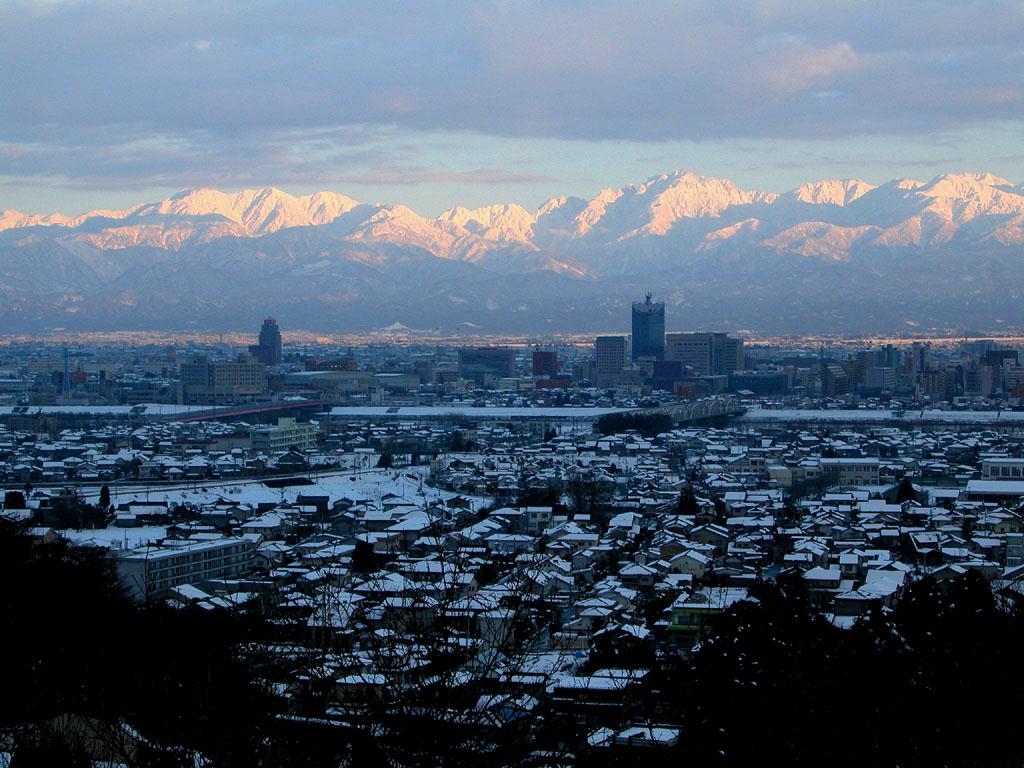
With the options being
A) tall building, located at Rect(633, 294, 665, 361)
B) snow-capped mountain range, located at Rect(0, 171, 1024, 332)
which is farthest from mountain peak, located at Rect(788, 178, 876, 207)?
tall building, located at Rect(633, 294, 665, 361)

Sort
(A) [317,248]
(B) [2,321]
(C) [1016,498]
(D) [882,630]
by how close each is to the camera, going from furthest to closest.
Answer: (A) [317,248]
(B) [2,321]
(C) [1016,498]
(D) [882,630]

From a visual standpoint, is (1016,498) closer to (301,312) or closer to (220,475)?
(220,475)

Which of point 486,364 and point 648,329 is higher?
point 648,329

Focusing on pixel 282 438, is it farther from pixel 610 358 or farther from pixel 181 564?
pixel 610 358

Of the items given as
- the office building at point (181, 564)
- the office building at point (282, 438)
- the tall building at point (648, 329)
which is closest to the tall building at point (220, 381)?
the office building at point (282, 438)

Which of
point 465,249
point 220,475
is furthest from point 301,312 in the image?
point 220,475

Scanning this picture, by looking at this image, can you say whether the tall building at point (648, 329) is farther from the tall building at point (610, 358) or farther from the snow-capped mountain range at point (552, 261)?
the snow-capped mountain range at point (552, 261)

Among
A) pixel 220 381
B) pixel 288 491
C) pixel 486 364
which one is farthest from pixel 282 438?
pixel 486 364

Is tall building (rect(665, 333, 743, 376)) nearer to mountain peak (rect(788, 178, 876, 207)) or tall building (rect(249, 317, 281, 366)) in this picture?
tall building (rect(249, 317, 281, 366))
